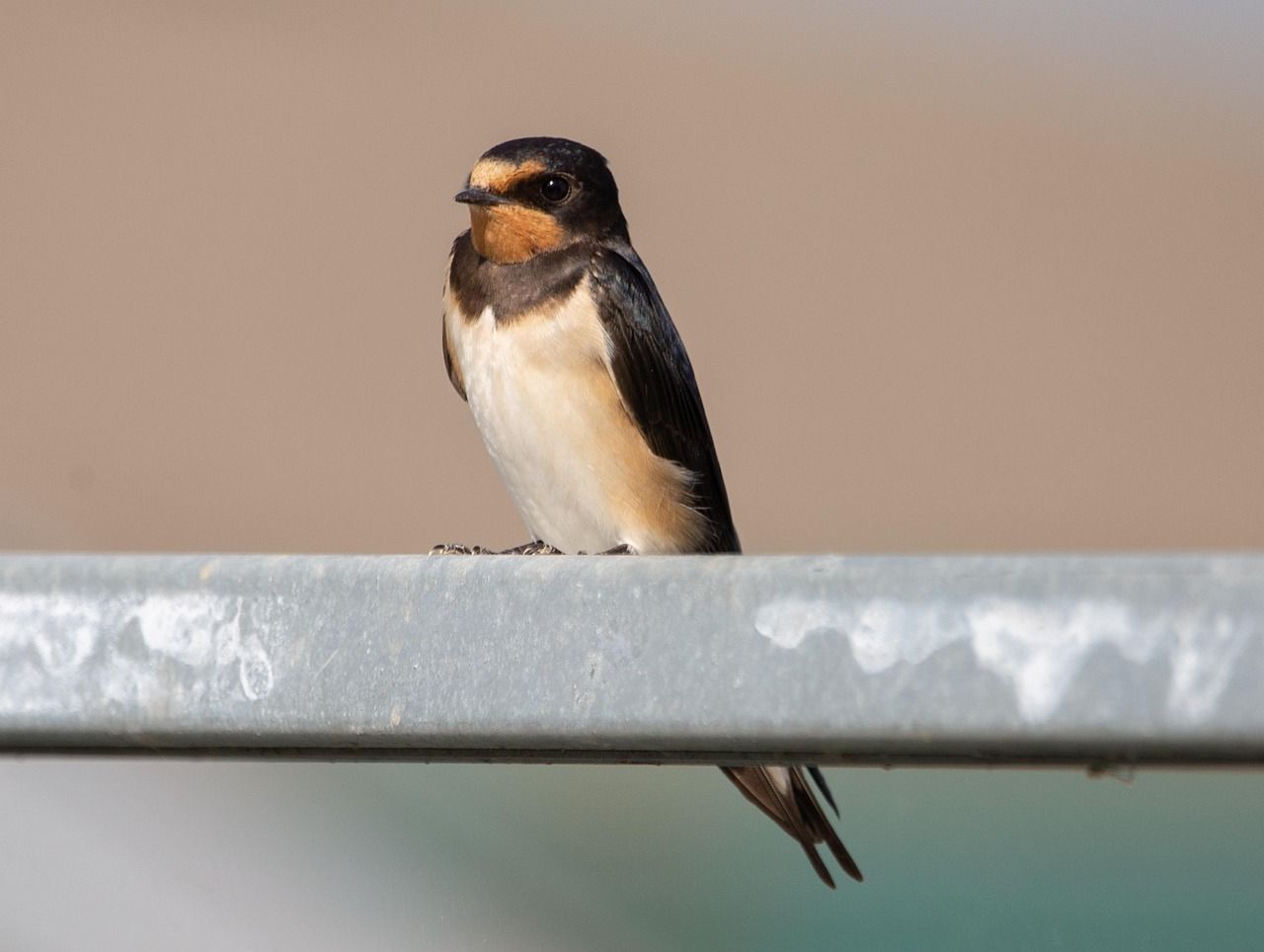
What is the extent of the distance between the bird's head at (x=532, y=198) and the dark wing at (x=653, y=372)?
0.28ft

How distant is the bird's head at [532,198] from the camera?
9.49ft

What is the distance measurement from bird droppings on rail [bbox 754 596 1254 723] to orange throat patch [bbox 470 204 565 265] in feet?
6.56

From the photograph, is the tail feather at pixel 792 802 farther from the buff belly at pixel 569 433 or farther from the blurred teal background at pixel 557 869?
the buff belly at pixel 569 433

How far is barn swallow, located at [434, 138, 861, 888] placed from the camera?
2.82 meters

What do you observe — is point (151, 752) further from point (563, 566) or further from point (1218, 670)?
point (1218, 670)

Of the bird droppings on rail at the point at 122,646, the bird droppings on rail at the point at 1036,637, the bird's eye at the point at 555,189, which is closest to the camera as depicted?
the bird droppings on rail at the point at 1036,637

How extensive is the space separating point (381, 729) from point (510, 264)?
6.24 ft

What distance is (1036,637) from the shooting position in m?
0.87

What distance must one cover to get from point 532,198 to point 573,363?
312 mm

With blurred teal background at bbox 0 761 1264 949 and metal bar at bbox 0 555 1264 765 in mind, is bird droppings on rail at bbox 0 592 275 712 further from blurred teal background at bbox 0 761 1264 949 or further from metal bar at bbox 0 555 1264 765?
blurred teal background at bbox 0 761 1264 949

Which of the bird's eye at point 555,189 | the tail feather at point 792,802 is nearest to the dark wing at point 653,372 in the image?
the bird's eye at point 555,189

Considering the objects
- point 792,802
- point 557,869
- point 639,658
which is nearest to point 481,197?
point 557,869

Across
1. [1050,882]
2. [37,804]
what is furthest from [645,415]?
[1050,882]

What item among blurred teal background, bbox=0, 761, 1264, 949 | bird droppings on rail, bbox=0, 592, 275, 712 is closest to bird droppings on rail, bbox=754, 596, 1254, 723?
blurred teal background, bbox=0, 761, 1264, 949
